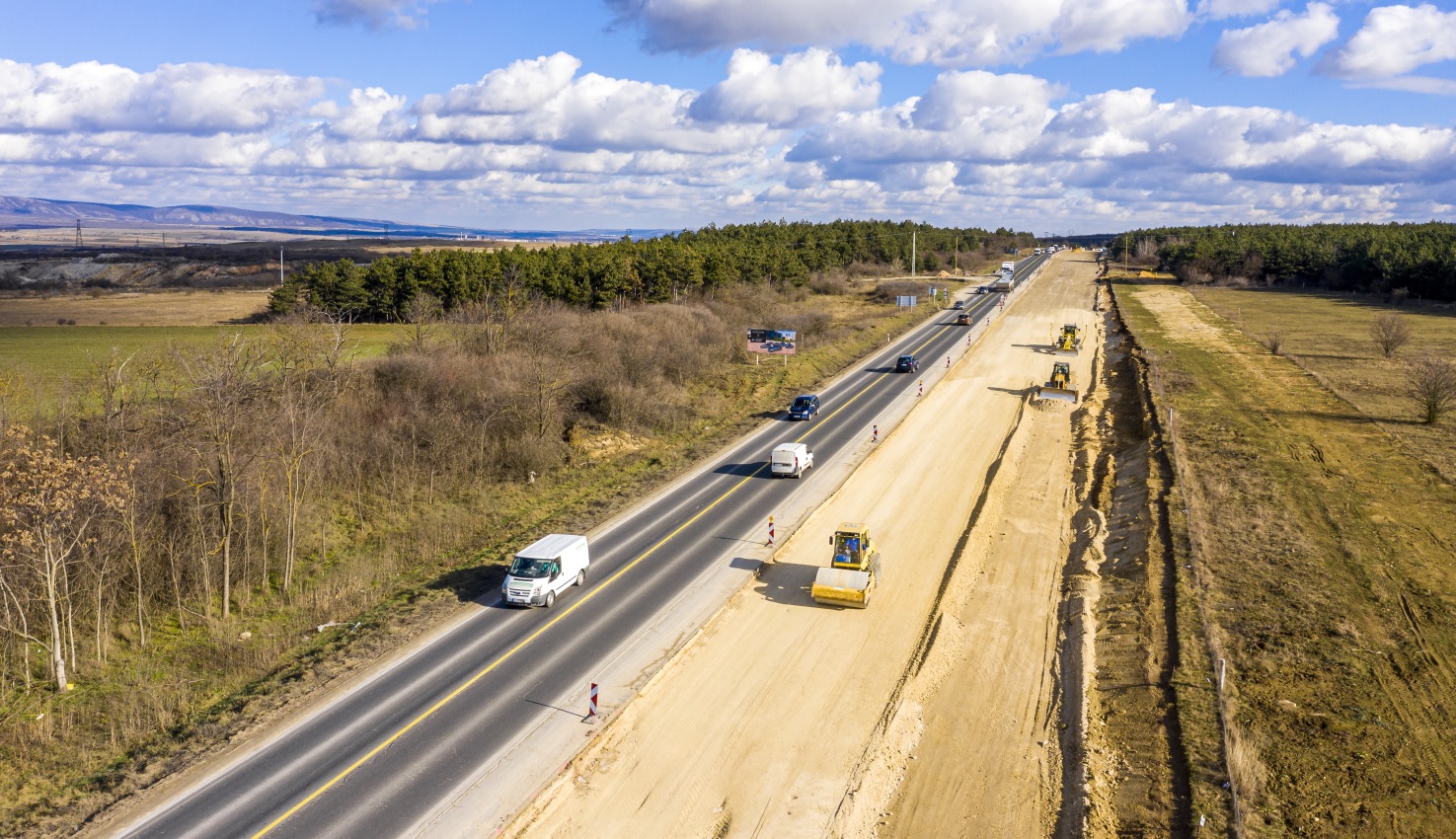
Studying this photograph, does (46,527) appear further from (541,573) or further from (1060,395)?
(1060,395)

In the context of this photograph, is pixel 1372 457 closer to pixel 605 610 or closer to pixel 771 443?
pixel 771 443

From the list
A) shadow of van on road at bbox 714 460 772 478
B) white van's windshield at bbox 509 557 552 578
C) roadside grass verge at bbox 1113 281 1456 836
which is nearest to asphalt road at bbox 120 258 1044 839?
white van's windshield at bbox 509 557 552 578

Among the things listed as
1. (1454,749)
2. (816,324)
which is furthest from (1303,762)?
(816,324)

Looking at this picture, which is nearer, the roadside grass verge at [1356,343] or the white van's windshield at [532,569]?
the white van's windshield at [532,569]

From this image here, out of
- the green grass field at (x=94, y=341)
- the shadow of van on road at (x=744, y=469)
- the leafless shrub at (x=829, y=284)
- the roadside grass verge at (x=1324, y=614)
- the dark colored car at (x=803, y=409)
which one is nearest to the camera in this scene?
the roadside grass verge at (x=1324, y=614)

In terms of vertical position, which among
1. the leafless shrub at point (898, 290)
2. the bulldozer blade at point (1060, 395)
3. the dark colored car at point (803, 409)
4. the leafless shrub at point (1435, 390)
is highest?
the leafless shrub at point (898, 290)

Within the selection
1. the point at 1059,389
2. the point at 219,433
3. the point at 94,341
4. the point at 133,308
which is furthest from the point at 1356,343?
the point at 133,308

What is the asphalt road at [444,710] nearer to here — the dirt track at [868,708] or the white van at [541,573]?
the white van at [541,573]

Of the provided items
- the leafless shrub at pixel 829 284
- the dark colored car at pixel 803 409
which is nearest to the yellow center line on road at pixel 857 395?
the dark colored car at pixel 803 409
